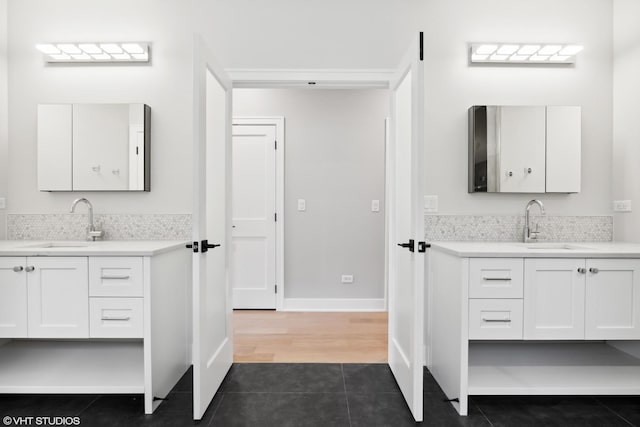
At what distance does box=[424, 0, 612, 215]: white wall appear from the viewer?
2.61 metres

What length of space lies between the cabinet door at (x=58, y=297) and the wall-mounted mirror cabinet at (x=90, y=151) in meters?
0.74

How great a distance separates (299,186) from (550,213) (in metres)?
2.29

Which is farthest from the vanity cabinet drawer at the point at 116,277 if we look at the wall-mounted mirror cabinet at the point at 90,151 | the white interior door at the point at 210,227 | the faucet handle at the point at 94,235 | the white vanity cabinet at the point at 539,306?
the white vanity cabinet at the point at 539,306

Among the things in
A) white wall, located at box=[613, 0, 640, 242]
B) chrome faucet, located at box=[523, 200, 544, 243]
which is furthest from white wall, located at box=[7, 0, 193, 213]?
white wall, located at box=[613, 0, 640, 242]

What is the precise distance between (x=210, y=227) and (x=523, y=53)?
7.68 ft

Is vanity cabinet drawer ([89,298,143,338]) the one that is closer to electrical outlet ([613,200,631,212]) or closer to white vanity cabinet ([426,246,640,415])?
white vanity cabinet ([426,246,640,415])

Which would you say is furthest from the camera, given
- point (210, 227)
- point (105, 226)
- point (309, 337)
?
point (309, 337)

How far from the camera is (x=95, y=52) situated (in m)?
2.54

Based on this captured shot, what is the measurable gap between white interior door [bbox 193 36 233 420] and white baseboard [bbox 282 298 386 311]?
4.64 feet

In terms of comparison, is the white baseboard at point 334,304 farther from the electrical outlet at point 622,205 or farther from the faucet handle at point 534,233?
the electrical outlet at point 622,205

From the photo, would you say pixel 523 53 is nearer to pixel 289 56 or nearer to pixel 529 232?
pixel 529 232

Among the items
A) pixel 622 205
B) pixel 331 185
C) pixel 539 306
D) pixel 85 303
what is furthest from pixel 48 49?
pixel 622 205

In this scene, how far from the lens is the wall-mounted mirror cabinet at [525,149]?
101 inches

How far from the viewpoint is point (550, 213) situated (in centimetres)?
263
